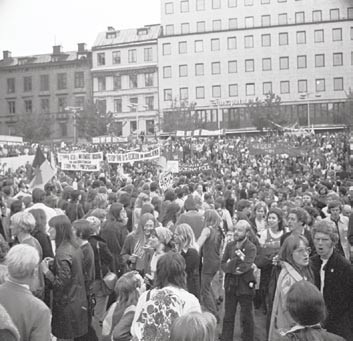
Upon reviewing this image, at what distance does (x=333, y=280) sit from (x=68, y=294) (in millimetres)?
2645

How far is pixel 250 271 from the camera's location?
7188 mm

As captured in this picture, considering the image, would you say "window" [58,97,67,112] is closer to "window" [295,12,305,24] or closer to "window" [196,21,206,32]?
"window" [196,21,206,32]

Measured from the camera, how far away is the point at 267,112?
6219cm

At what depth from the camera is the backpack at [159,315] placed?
427 centimetres

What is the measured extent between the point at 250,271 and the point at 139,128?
66791mm

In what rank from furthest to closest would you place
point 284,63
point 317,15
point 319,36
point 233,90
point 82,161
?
point 233,90
point 284,63
point 319,36
point 317,15
point 82,161

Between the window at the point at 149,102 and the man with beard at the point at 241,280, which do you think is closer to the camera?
the man with beard at the point at 241,280

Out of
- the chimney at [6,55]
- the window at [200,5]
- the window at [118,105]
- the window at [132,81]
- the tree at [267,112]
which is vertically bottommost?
the tree at [267,112]

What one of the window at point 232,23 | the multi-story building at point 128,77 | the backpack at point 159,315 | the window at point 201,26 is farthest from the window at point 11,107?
the backpack at point 159,315

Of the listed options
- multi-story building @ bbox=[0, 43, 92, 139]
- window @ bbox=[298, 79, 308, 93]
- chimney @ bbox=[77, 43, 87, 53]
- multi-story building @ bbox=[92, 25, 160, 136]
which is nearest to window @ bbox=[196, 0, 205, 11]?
multi-story building @ bbox=[92, 25, 160, 136]

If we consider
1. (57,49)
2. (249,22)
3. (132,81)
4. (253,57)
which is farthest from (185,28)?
(57,49)

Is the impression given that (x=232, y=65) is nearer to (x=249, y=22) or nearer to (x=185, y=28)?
(x=249, y=22)

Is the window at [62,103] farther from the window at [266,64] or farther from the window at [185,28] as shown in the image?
the window at [266,64]

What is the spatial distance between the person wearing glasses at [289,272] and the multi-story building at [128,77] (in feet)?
215
